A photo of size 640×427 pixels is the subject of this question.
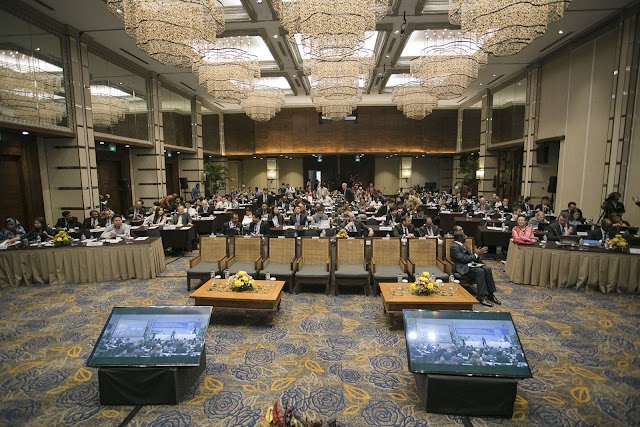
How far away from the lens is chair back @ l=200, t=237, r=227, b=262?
7.70m

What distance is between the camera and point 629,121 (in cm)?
913

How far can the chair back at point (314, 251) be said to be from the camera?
743 centimetres

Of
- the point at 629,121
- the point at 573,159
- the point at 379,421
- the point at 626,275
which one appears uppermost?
the point at 629,121

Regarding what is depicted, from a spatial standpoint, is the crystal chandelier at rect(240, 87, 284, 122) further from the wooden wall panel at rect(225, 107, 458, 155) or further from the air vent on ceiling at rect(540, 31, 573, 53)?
the air vent on ceiling at rect(540, 31, 573, 53)

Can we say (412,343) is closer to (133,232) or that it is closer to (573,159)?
(133,232)

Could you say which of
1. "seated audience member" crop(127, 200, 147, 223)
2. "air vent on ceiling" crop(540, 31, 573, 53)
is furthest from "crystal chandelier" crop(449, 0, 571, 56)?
"seated audience member" crop(127, 200, 147, 223)

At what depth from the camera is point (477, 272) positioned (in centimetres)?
644

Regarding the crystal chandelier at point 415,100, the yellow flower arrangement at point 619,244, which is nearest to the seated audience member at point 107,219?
the crystal chandelier at point 415,100

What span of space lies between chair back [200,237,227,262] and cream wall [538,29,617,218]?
10540 millimetres

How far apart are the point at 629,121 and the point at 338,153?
51.1 feet

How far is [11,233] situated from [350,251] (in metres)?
7.81

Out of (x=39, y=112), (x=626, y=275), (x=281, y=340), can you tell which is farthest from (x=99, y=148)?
(x=626, y=275)

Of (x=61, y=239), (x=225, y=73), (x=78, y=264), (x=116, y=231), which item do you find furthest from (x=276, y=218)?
(x=61, y=239)

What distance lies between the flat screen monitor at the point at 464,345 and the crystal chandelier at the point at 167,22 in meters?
6.16
